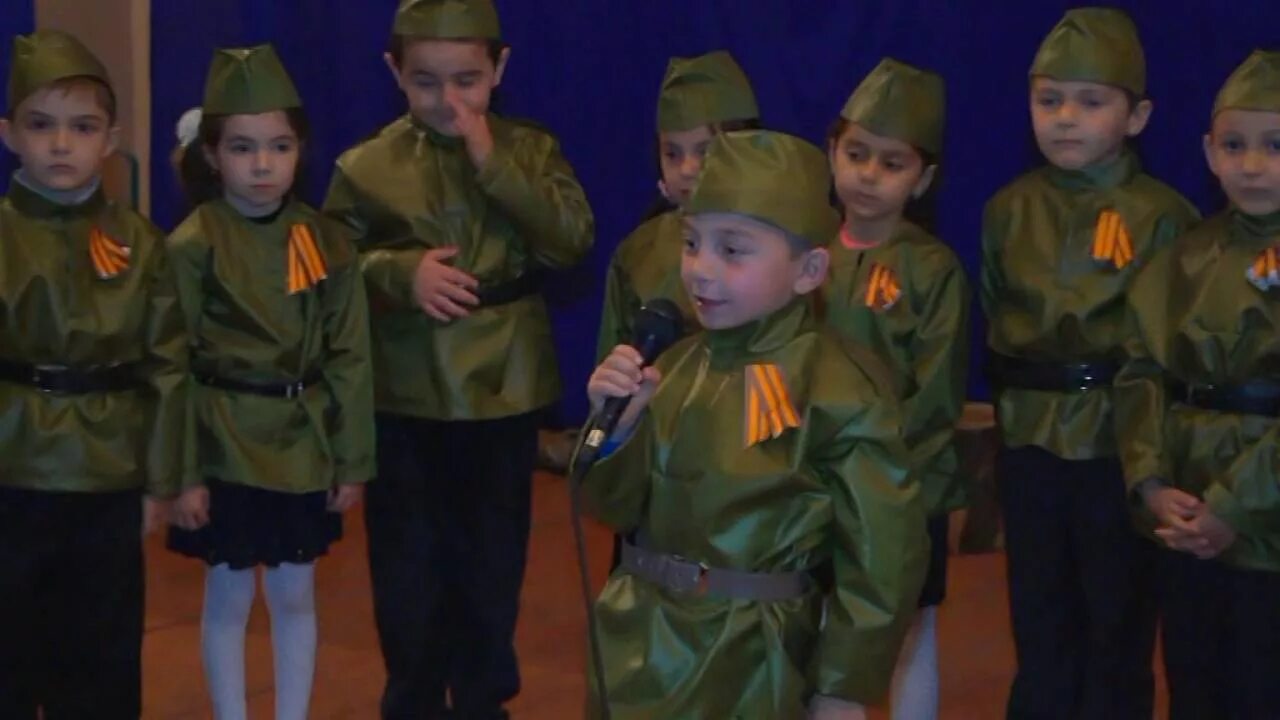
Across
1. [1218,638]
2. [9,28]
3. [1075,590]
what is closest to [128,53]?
[9,28]

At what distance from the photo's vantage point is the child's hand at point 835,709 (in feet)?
7.55

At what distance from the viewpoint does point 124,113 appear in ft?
19.5

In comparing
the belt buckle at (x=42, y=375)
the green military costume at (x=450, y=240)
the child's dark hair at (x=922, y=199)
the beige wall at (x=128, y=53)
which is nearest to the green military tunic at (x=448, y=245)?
the green military costume at (x=450, y=240)

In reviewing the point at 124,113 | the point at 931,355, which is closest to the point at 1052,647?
the point at 931,355

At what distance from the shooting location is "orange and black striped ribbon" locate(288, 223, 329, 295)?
307 cm

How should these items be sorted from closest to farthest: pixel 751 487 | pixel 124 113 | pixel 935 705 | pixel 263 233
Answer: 1. pixel 751 487
2. pixel 263 233
3. pixel 935 705
4. pixel 124 113

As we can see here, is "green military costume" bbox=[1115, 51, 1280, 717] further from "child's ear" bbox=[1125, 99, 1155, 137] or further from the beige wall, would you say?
the beige wall

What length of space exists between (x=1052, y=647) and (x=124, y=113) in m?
3.77

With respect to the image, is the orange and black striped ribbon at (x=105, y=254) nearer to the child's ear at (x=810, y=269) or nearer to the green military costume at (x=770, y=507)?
the green military costume at (x=770, y=507)

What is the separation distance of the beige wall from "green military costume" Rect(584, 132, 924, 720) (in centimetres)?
391

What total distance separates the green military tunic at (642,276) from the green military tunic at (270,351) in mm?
417

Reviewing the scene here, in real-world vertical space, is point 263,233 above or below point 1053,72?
below

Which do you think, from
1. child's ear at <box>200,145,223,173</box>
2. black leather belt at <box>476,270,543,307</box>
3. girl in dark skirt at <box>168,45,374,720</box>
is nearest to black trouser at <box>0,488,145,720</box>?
girl in dark skirt at <box>168,45,374,720</box>

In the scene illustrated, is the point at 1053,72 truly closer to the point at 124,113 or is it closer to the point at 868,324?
the point at 868,324
